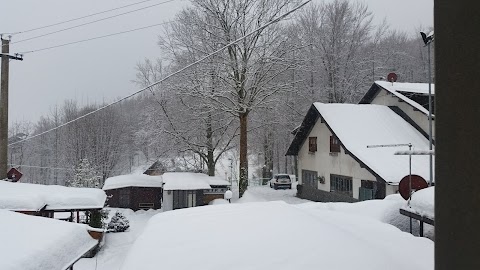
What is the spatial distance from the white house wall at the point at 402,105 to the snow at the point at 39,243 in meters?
19.6

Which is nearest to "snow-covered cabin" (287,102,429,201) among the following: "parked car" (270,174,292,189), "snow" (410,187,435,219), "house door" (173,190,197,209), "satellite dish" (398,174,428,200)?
"parked car" (270,174,292,189)

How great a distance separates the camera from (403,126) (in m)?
21.5

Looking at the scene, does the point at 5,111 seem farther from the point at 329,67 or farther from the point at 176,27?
the point at 329,67

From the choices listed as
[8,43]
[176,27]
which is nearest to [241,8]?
[176,27]

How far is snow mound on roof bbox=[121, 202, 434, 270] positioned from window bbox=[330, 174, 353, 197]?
16943 mm

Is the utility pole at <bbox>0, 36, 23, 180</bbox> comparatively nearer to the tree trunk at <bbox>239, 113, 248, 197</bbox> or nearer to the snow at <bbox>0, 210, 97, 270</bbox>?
the snow at <bbox>0, 210, 97, 270</bbox>

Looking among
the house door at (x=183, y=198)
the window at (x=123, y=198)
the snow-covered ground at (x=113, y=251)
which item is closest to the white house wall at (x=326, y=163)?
the house door at (x=183, y=198)

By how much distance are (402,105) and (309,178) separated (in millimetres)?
7188

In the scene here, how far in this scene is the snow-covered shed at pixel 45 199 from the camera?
11.6 meters

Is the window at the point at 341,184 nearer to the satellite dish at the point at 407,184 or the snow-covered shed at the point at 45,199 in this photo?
the satellite dish at the point at 407,184

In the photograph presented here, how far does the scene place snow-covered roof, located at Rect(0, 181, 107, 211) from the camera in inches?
458

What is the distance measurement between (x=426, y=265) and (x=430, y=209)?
4.12 m

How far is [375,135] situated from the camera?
20.9 meters

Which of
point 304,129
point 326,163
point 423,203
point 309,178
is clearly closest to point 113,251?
point 423,203
